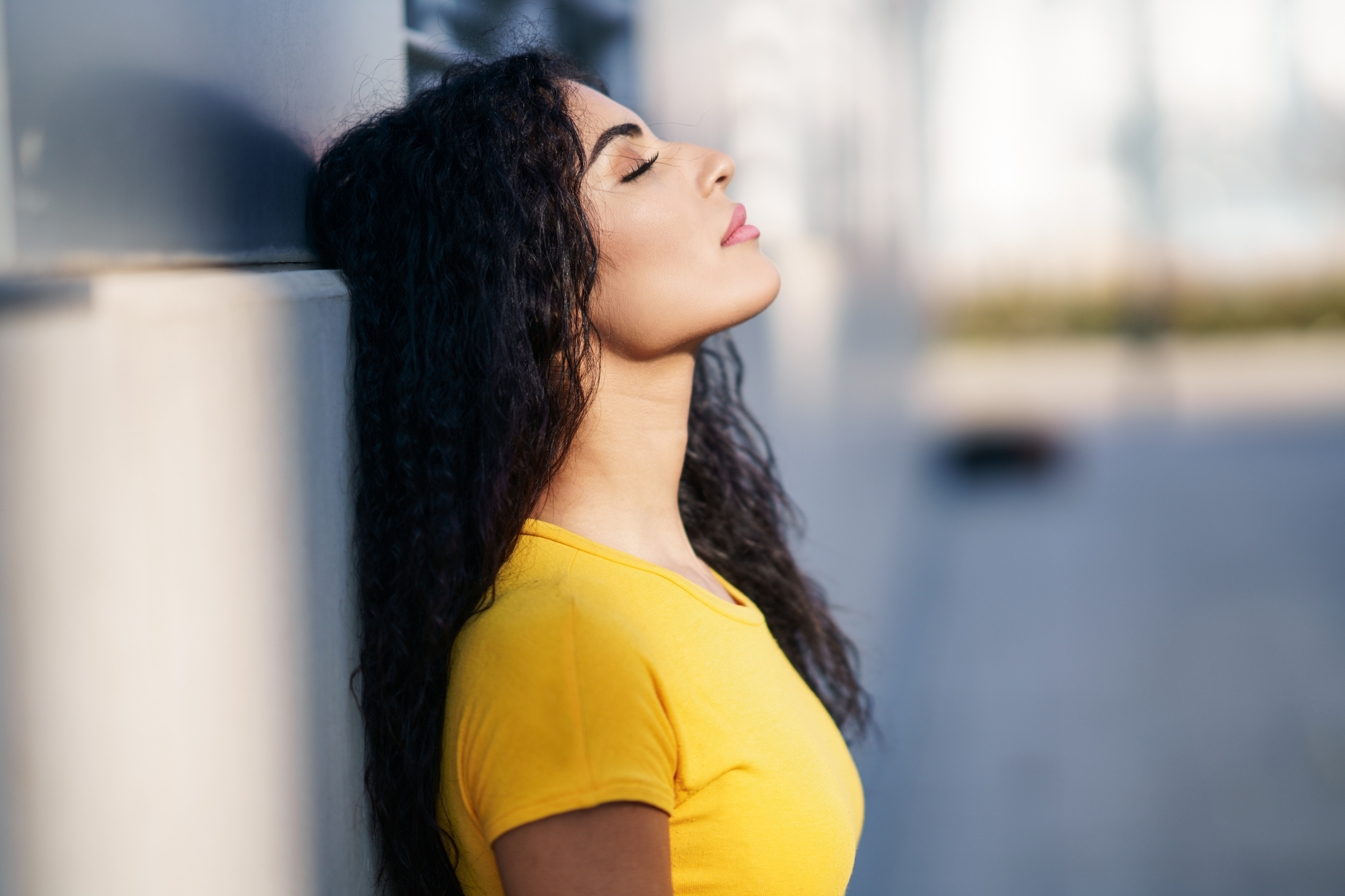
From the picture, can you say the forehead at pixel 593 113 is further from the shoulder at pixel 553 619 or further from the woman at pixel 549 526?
the shoulder at pixel 553 619

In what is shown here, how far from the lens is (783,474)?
132 inches

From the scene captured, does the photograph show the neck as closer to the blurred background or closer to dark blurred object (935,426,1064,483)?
the blurred background

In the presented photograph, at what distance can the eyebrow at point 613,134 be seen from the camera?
1.28 m

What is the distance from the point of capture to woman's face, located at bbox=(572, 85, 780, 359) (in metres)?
1.27

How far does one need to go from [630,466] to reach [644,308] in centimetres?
19

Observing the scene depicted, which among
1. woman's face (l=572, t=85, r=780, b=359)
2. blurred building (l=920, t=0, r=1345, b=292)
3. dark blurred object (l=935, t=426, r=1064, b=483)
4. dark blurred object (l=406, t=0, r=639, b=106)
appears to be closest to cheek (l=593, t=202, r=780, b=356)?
woman's face (l=572, t=85, r=780, b=359)

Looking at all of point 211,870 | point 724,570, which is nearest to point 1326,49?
point 724,570

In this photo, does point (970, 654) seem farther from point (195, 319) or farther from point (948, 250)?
point (948, 250)

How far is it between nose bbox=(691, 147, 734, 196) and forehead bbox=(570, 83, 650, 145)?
0.08 meters

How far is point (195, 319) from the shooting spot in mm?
782

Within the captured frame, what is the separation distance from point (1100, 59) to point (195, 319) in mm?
16925

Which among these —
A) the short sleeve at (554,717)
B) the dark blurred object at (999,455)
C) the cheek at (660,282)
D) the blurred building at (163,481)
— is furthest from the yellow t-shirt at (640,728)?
the dark blurred object at (999,455)

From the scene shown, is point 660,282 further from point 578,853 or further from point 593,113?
point 578,853

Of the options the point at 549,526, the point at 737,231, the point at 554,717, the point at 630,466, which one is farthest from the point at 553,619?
the point at 737,231
